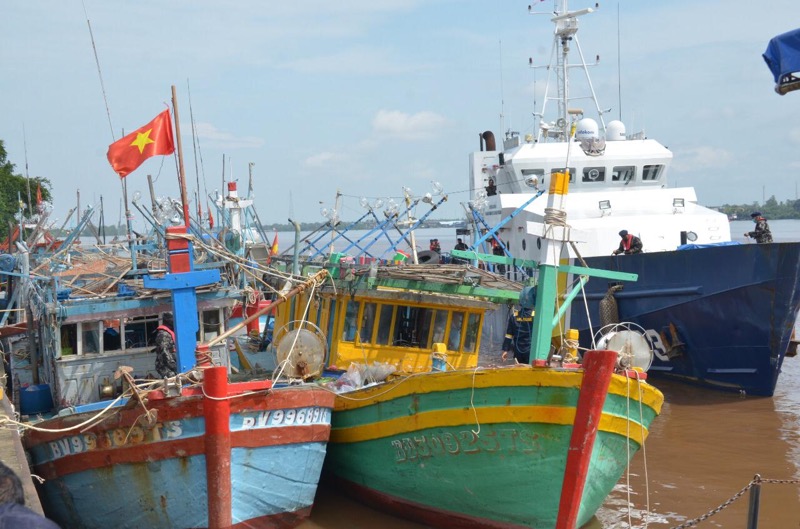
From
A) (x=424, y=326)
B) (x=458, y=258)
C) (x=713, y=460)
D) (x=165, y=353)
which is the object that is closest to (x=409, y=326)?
(x=424, y=326)

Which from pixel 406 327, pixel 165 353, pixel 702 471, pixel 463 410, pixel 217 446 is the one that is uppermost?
pixel 406 327

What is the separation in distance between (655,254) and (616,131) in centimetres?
772

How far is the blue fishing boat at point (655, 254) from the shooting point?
15.8 metres

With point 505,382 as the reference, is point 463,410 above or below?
below

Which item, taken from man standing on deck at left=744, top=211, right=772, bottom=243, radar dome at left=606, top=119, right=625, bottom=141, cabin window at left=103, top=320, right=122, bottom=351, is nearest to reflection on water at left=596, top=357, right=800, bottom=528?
man standing on deck at left=744, top=211, right=772, bottom=243

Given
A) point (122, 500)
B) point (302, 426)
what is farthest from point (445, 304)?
point (122, 500)

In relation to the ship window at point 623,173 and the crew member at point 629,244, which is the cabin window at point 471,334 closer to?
the crew member at point 629,244

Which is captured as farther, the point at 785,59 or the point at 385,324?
the point at 385,324

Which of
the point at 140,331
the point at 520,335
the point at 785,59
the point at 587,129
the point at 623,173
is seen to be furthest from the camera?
the point at 623,173

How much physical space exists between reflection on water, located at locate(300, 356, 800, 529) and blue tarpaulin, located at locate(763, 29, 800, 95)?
13.9ft

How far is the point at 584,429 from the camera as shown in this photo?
29.1 ft

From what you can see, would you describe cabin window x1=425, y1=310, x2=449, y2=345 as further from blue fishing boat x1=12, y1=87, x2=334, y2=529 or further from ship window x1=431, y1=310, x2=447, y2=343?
blue fishing boat x1=12, y1=87, x2=334, y2=529

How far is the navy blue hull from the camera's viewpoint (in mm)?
15633

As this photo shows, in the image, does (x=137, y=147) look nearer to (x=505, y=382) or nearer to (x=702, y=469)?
(x=505, y=382)
